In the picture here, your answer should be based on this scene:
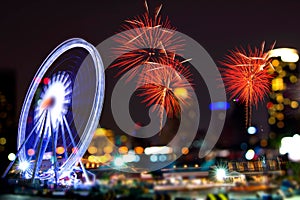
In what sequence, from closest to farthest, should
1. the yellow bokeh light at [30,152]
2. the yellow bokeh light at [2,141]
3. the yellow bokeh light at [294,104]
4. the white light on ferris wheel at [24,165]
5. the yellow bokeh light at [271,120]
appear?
1. the white light on ferris wheel at [24,165]
2. the yellow bokeh light at [30,152]
3. the yellow bokeh light at [2,141]
4. the yellow bokeh light at [294,104]
5. the yellow bokeh light at [271,120]

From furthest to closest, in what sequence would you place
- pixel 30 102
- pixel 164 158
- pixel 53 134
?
pixel 164 158
pixel 30 102
pixel 53 134

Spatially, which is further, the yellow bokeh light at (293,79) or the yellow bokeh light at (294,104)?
the yellow bokeh light at (293,79)

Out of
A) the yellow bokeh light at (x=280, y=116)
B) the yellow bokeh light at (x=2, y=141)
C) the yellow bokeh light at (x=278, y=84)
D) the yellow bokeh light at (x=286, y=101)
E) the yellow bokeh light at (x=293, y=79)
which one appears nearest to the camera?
the yellow bokeh light at (x=2, y=141)

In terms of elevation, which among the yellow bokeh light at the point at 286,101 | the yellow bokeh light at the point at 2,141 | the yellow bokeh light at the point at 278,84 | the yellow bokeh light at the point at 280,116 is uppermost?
the yellow bokeh light at the point at 278,84

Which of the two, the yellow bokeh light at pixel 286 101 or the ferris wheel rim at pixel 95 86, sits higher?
the yellow bokeh light at pixel 286 101

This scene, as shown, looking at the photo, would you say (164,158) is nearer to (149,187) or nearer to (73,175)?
(73,175)

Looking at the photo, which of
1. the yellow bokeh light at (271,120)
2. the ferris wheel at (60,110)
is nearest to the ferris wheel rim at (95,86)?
the ferris wheel at (60,110)

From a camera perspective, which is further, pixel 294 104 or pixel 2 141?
pixel 294 104

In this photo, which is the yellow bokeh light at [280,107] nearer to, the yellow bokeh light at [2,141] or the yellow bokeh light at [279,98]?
the yellow bokeh light at [279,98]

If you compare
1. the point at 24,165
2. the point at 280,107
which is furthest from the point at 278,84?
the point at 24,165

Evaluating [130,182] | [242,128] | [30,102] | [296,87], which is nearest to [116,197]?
[130,182]

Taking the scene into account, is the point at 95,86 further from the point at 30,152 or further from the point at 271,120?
the point at 271,120
